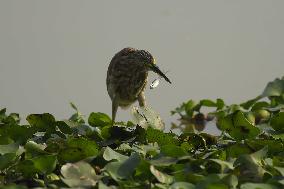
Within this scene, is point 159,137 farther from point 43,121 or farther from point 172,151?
point 43,121

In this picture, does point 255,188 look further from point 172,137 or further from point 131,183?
point 172,137

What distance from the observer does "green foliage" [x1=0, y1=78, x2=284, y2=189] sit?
1.89 metres

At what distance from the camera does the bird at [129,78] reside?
5.43 metres

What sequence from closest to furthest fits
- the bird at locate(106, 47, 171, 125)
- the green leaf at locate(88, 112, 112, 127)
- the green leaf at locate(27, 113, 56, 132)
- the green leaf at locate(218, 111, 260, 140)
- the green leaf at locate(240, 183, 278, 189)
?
the green leaf at locate(240, 183, 278, 189) < the green leaf at locate(218, 111, 260, 140) < the green leaf at locate(27, 113, 56, 132) < the green leaf at locate(88, 112, 112, 127) < the bird at locate(106, 47, 171, 125)

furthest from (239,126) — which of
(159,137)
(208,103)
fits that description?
(208,103)

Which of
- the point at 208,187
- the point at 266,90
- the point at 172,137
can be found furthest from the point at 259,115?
the point at 208,187

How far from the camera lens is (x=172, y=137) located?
269 cm

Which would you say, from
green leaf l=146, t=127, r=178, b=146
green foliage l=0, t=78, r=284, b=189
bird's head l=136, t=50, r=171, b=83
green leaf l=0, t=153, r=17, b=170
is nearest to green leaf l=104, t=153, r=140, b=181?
green foliage l=0, t=78, r=284, b=189

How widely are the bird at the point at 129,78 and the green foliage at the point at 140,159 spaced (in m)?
2.41

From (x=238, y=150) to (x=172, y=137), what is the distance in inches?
19.8

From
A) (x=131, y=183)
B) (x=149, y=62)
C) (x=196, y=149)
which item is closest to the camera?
(x=131, y=183)

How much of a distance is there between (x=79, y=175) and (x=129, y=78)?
141 inches

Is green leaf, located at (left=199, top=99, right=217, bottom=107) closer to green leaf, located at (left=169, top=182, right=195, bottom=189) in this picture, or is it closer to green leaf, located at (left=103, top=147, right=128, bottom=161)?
green leaf, located at (left=103, top=147, right=128, bottom=161)

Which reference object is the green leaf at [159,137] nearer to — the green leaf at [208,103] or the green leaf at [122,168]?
the green leaf at [122,168]
